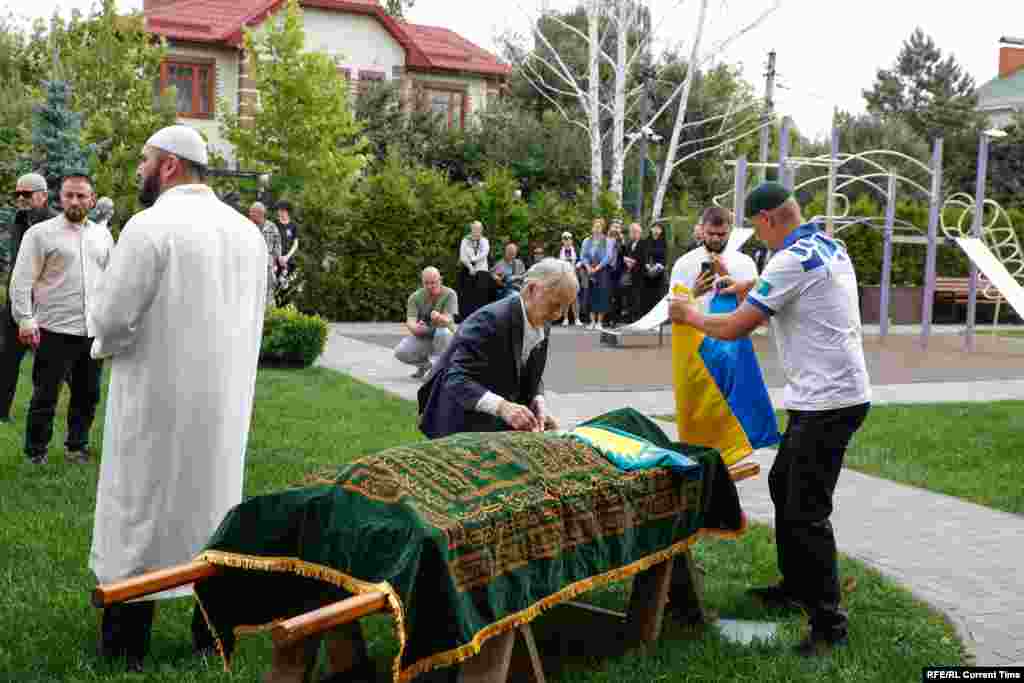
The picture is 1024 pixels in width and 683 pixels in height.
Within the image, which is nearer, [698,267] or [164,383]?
[164,383]

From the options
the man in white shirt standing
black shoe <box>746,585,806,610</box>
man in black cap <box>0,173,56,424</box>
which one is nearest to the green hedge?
man in black cap <box>0,173,56,424</box>

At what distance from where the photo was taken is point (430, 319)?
13156mm

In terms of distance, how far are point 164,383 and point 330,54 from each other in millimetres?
36980

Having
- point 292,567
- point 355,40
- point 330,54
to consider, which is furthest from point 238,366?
point 355,40

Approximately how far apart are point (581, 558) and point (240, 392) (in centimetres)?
157

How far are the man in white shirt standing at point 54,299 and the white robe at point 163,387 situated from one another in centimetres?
385

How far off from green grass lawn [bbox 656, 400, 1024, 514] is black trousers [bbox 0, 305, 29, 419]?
19.8 feet

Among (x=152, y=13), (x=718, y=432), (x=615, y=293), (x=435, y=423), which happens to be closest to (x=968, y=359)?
(x=615, y=293)

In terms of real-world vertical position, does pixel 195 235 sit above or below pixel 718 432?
above

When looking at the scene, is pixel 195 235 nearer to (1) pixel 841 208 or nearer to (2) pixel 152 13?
(1) pixel 841 208

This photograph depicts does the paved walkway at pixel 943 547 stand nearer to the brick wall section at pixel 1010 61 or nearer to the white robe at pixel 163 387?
the white robe at pixel 163 387

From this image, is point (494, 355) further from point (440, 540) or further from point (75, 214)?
point (75, 214)

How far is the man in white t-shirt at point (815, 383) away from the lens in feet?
16.9

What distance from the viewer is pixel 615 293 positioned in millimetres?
22891
